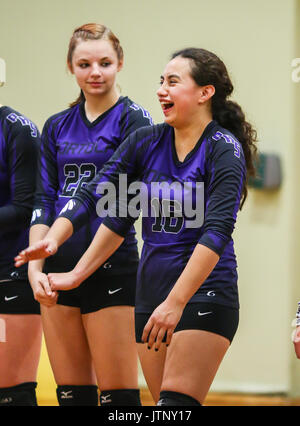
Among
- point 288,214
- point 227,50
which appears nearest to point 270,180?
point 288,214

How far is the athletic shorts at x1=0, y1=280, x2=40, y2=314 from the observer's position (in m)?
2.68

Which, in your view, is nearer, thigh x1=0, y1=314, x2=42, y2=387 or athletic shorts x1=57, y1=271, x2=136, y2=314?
athletic shorts x1=57, y1=271, x2=136, y2=314

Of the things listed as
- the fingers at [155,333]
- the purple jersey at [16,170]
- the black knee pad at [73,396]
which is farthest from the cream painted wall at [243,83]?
the fingers at [155,333]

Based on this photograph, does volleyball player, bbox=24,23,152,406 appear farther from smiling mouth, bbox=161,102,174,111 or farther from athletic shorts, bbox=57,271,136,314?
smiling mouth, bbox=161,102,174,111

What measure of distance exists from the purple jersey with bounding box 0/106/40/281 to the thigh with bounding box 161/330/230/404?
2.56 feet

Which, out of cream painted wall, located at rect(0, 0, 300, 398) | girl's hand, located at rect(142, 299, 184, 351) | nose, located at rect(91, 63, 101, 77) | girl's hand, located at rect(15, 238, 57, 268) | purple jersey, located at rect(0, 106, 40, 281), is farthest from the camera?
cream painted wall, located at rect(0, 0, 300, 398)

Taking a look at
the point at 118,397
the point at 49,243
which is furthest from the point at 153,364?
the point at 49,243

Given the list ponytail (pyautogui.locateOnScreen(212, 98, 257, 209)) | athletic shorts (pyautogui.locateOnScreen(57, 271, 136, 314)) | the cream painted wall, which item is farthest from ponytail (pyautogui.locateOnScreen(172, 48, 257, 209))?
the cream painted wall

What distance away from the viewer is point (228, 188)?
2.14 metres

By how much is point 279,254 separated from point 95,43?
209 cm

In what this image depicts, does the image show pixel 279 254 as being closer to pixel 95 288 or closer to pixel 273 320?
pixel 273 320

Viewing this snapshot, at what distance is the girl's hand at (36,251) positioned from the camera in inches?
86.3

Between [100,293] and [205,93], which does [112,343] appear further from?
[205,93]

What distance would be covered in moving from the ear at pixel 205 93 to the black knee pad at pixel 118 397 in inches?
38.5
